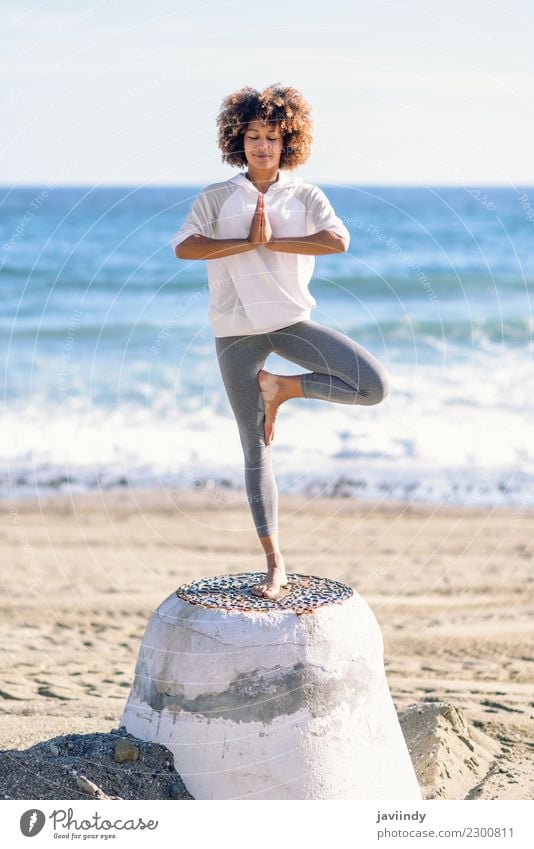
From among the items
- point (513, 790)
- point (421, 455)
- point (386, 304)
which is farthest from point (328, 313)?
point (513, 790)

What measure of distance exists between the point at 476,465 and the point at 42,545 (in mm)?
5407

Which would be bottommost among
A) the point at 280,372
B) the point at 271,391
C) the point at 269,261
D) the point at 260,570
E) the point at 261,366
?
the point at 260,570

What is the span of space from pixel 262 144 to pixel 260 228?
19.1 inches

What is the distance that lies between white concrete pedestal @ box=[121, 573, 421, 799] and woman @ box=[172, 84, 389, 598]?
1.31 feet

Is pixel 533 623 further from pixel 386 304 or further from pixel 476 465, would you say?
pixel 386 304

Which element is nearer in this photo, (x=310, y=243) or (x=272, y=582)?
(x=310, y=243)

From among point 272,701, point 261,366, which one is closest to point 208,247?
point 261,366

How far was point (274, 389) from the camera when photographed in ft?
19.0

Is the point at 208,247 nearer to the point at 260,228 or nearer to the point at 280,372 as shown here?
the point at 260,228

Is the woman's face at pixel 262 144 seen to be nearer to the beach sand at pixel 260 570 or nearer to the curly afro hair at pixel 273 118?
the curly afro hair at pixel 273 118

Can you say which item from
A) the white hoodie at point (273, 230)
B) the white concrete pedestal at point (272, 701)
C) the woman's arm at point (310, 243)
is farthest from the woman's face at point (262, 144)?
the white concrete pedestal at point (272, 701)

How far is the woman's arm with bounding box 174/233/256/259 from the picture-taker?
5508mm

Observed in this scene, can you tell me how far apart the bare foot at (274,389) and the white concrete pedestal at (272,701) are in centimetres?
99

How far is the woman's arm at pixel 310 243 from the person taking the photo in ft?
18.1
